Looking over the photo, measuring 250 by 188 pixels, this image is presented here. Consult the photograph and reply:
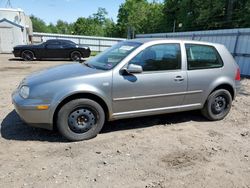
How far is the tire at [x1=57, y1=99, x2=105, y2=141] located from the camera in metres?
3.80

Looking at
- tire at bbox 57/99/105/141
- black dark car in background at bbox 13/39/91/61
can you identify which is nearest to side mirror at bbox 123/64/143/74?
tire at bbox 57/99/105/141

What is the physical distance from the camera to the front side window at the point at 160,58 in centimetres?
421

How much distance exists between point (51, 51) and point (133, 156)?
1429cm

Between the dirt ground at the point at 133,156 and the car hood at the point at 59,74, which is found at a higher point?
the car hood at the point at 59,74

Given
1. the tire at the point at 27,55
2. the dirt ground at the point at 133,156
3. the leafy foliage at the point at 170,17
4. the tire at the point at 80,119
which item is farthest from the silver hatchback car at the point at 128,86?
the leafy foliage at the point at 170,17

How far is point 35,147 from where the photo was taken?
146 inches

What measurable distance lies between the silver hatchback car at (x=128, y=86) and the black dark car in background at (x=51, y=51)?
12505 mm

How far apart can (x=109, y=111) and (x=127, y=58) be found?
97 cm

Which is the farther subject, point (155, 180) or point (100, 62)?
point (100, 62)

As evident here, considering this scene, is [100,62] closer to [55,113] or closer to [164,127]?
[55,113]

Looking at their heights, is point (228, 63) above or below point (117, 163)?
above

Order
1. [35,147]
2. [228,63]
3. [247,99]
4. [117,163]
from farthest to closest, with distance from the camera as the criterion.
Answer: [247,99]
[228,63]
[35,147]
[117,163]

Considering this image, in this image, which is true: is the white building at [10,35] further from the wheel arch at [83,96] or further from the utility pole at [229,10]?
the utility pole at [229,10]

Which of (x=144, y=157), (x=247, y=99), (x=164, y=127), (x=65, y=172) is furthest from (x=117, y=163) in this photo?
(x=247, y=99)
